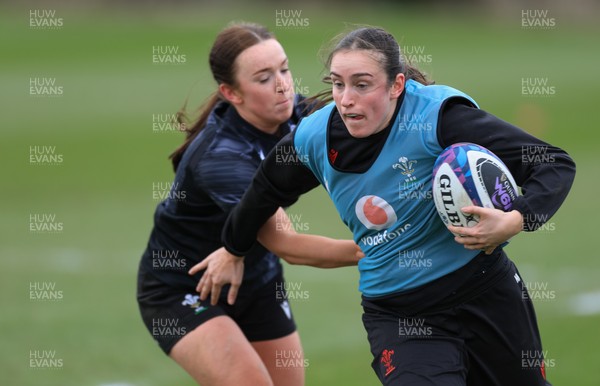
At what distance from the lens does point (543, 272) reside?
34.1ft

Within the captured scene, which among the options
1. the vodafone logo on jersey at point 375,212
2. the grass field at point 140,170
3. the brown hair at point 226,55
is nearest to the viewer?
the vodafone logo on jersey at point 375,212

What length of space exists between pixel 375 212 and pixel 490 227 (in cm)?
65

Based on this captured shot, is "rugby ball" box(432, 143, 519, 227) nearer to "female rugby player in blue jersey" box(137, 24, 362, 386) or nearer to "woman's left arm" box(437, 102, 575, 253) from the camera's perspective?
"woman's left arm" box(437, 102, 575, 253)

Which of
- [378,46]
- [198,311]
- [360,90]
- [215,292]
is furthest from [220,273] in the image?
[378,46]

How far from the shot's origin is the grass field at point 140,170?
8.40 meters

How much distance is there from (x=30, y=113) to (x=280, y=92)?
1899 cm

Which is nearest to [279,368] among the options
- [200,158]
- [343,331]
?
[200,158]

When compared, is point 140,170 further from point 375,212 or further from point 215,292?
point 375,212

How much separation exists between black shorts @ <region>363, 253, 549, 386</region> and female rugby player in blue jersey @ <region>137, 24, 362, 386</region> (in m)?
0.68

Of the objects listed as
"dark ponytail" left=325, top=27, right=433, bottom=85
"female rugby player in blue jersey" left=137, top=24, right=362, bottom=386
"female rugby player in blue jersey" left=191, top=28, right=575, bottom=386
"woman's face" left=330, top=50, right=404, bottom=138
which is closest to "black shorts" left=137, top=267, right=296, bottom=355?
"female rugby player in blue jersey" left=137, top=24, right=362, bottom=386

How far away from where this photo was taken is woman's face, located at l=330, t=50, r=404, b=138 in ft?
15.3

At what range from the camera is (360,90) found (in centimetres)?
470

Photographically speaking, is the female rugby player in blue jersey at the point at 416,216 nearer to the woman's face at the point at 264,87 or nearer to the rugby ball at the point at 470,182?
the rugby ball at the point at 470,182

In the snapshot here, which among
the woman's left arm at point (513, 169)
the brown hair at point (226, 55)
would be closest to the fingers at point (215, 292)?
the brown hair at point (226, 55)
